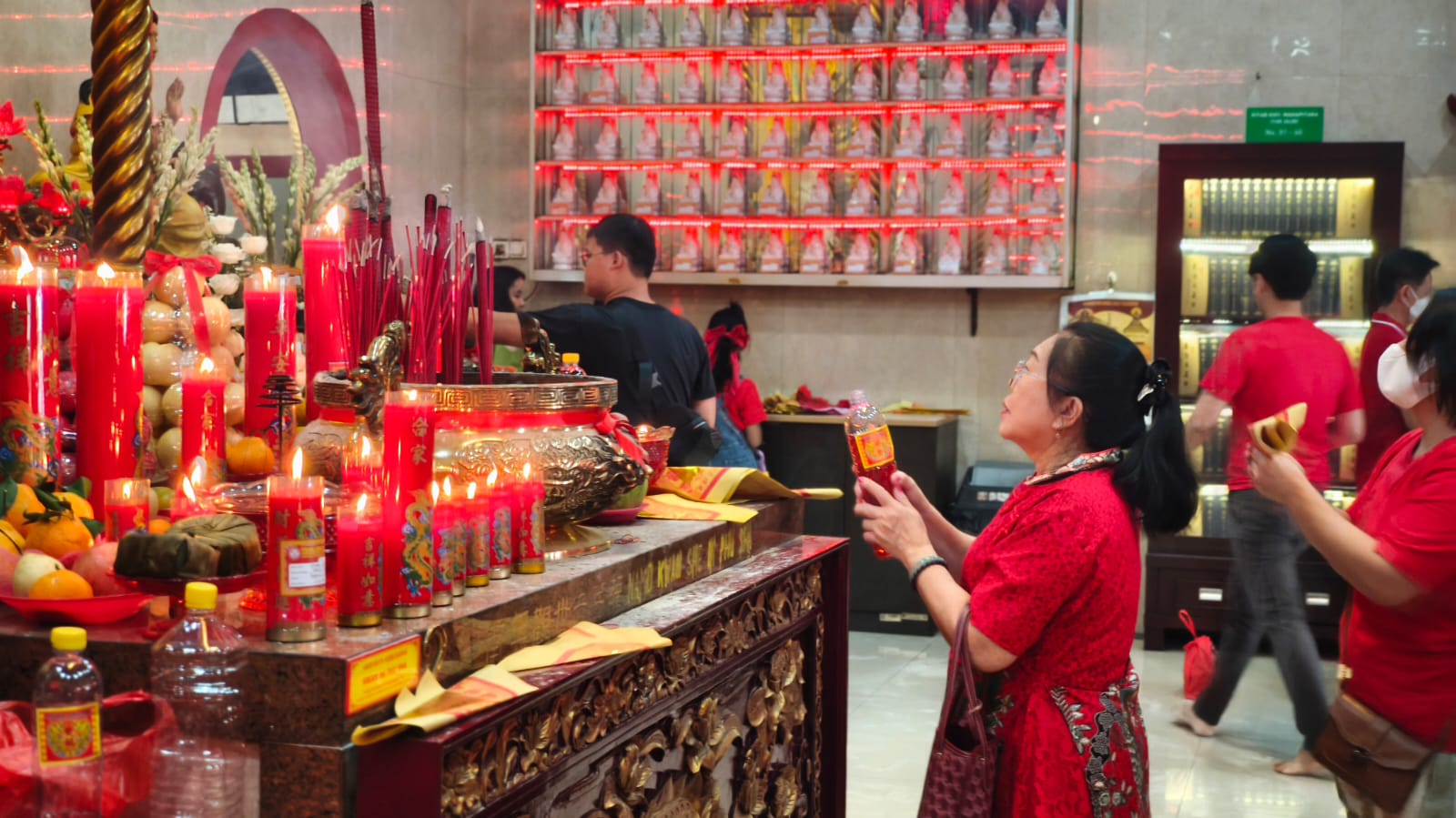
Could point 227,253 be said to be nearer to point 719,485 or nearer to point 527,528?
point 719,485

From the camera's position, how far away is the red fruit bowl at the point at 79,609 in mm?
1460

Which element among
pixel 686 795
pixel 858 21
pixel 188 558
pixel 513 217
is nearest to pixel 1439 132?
pixel 858 21

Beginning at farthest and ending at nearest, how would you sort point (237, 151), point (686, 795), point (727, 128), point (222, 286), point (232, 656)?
point (727, 128) < point (237, 151) < point (222, 286) < point (686, 795) < point (232, 656)

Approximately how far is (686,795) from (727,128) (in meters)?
5.37

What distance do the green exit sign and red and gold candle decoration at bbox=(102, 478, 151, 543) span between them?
605 cm

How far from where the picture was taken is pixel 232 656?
54.6 inches

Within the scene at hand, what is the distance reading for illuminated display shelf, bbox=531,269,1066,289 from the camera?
6.80 meters

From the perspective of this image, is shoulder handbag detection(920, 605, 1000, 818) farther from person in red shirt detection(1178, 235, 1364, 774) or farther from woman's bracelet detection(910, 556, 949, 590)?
person in red shirt detection(1178, 235, 1364, 774)

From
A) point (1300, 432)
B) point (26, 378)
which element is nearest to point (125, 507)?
point (26, 378)

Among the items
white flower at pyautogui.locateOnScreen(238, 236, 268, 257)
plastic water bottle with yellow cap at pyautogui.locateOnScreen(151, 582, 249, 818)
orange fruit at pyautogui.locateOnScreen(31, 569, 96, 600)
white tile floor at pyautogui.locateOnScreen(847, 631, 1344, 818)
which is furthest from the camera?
white tile floor at pyautogui.locateOnScreen(847, 631, 1344, 818)

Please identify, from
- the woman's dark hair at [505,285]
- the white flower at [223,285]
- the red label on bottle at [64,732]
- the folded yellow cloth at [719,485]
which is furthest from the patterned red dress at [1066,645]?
the woman's dark hair at [505,285]

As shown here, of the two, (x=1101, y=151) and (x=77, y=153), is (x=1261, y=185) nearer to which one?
(x=1101, y=151)

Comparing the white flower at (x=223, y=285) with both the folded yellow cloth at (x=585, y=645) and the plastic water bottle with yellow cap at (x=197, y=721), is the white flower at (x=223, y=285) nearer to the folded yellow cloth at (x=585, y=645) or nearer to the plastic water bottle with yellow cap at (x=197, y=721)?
the folded yellow cloth at (x=585, y=645)

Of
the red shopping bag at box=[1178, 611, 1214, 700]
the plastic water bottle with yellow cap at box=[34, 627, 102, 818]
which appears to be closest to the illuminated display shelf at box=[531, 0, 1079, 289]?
the red shopping bag at box=[1178, 611, 1214, 700]
